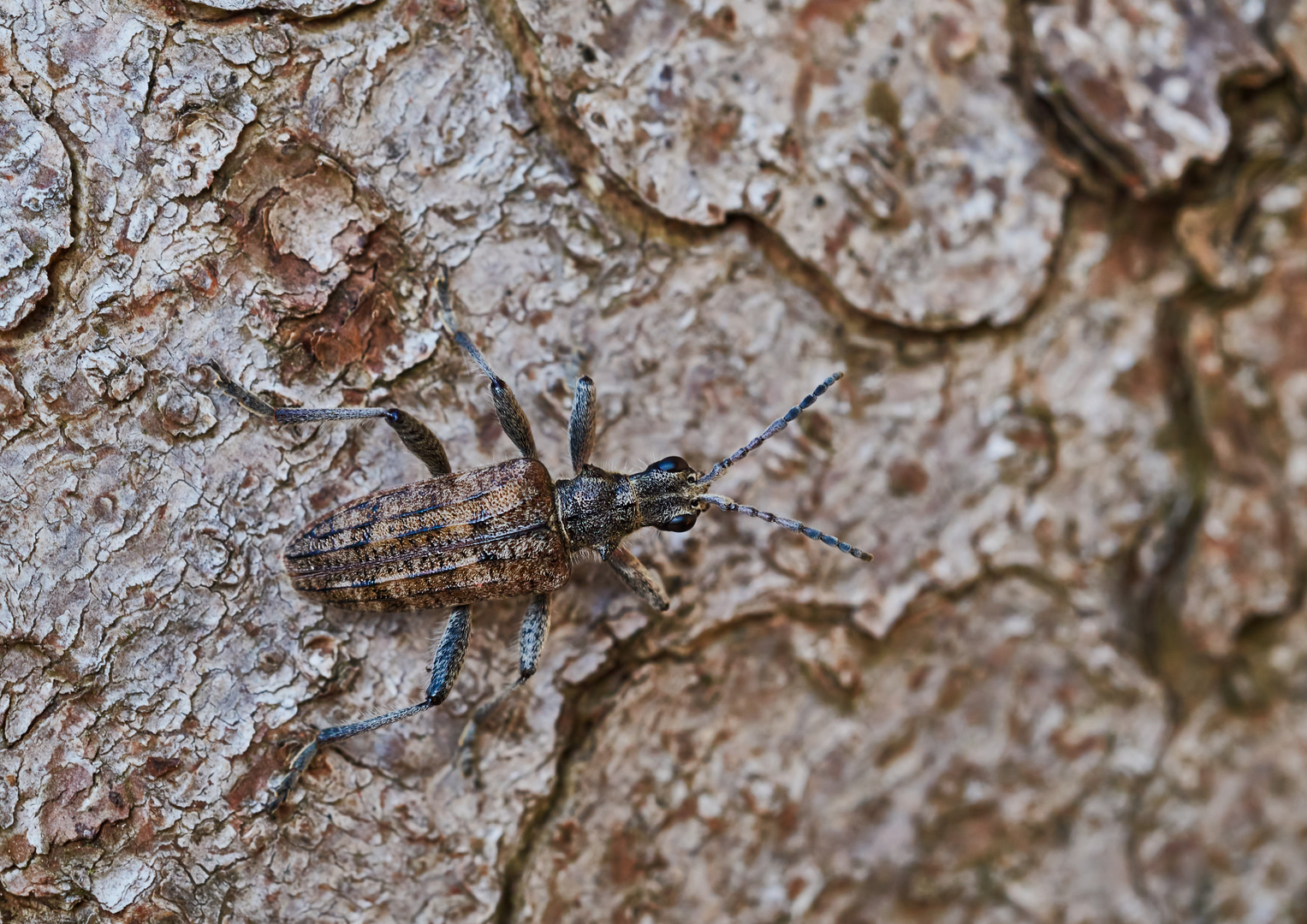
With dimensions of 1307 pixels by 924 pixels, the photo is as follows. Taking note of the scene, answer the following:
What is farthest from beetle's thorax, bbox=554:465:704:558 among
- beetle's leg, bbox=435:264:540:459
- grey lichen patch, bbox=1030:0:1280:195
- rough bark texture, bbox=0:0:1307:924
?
grey lichen patch, bbox=1030:0:1280:195

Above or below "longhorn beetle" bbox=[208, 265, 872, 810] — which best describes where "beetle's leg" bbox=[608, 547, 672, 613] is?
below

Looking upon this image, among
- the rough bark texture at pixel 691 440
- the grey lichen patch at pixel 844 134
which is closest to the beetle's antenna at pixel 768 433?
the rough bark texture at pixel 691 440

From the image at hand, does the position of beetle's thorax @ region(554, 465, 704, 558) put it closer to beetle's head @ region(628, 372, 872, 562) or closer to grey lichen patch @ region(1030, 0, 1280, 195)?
beetle's head @ region(628, 372, 872, 562)

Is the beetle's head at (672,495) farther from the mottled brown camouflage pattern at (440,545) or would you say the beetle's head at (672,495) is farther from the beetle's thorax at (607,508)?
the mottled brown camouflage pattern at (440,545)

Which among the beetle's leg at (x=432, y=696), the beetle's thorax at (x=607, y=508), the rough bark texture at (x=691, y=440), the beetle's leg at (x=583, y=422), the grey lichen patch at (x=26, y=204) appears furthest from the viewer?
the beetle's thorax at (x=607, y=508)

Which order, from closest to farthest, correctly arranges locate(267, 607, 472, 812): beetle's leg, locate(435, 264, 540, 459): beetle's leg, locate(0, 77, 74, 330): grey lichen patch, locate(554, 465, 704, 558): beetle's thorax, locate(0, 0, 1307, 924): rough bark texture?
locate(0, 77, 74, 330): grey lichen patch, locate(0, 0, 1307, 924): rough bark texture, locate(267, 607, 472, 812): beetle's leg, locate(435, 264, 540, 459): beetle's leg, locate(554, 465, 704, 558): beetle's thorax

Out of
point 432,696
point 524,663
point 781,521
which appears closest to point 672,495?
point 781,521

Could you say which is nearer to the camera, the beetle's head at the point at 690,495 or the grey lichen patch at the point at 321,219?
the grey lichen patch at the point at 321,219

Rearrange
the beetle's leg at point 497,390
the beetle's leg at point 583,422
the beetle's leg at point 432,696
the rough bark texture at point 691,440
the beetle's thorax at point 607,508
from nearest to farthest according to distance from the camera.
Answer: the rough bark texture at point 691,440
the beetle's leg at point 432,696
the beetle's leg at point 497,390
the beetle's leg at point 583,422
the beetle's thorax at point 607,508

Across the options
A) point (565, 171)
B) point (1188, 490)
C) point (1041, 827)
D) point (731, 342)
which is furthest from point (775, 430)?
point (1041, 827)
